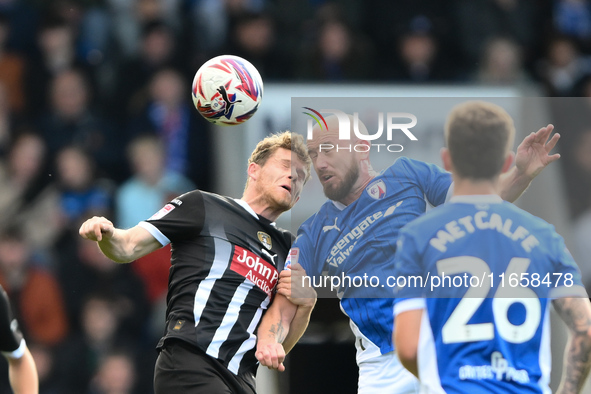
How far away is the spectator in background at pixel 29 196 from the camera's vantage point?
9.52 m

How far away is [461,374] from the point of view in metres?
3.77

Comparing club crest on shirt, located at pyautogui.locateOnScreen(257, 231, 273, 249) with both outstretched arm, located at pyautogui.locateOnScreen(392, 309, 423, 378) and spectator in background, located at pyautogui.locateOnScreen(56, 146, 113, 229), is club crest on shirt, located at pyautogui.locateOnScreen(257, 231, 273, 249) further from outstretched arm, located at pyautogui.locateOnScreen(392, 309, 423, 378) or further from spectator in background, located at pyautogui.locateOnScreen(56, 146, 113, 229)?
spectator in background, located at pyautogui.locateOnScreen(56, 146, 113, 229)

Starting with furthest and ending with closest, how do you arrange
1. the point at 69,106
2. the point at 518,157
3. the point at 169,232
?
the point at 69,106
the point at 169,232
the point at 518,157

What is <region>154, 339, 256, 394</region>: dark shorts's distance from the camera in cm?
511

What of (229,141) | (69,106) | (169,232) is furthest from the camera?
(69,106)

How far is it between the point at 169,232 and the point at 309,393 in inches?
94.2

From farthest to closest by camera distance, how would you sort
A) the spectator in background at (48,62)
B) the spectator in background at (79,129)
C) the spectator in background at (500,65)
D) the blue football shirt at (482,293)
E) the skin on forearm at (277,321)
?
1. the spectator in background at (48,62)
2. the spectator in background at (500,65)
3. the spectator in background at (79,129)
4. the skin on forearm at (277,321)
5. the blue football shirt at (482,293)

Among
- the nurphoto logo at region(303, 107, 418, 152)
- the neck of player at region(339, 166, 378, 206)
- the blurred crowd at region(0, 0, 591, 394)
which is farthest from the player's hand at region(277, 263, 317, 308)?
the blurred crowd at region(0, 0, 591, 394)

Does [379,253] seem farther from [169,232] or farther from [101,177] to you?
[101,177]

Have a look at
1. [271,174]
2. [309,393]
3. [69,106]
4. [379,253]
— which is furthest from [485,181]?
[69,106]

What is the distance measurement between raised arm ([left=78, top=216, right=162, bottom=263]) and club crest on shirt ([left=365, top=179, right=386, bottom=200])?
1.41 metres

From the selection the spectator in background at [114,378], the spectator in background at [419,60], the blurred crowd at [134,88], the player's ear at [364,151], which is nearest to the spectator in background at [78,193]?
the blurred crowd at [134,88]

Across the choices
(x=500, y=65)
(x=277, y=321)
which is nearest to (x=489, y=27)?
(x=500, y=65)

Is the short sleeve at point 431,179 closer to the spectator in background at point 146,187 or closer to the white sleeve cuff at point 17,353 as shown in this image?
the white sleeve cuff at point 17,353
